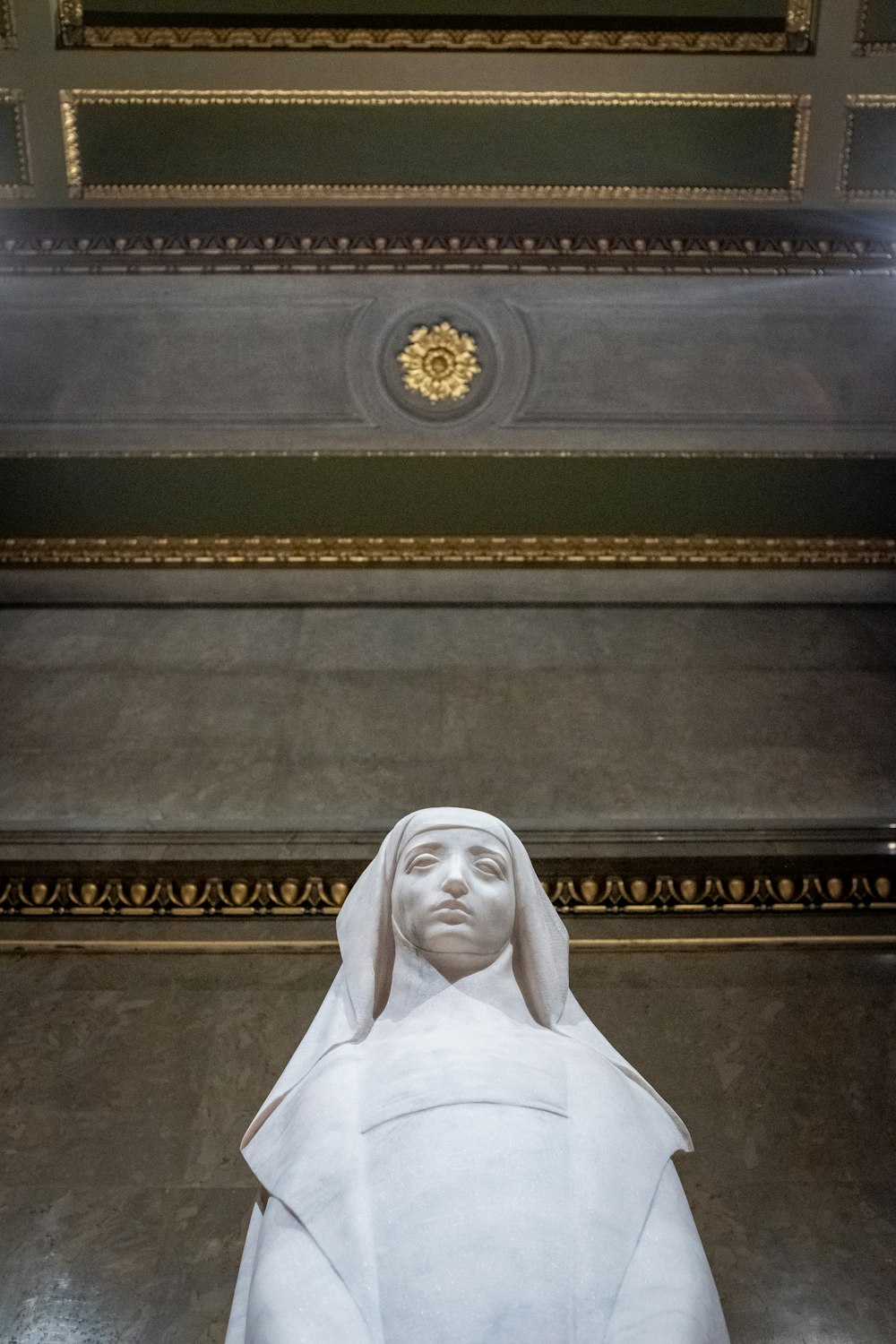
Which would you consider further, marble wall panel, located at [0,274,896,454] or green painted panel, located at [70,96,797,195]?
marble wall panel, located at [0,274,896,454]

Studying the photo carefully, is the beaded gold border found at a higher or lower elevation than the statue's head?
lower

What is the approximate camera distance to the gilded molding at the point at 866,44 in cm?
645

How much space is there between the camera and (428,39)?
6441mm

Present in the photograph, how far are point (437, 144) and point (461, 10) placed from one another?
62cm

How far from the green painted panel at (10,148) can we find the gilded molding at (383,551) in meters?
1.84

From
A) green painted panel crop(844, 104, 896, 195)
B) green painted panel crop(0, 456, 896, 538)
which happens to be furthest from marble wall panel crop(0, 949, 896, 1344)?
green painted panel crop(844, 104, 896, 195)

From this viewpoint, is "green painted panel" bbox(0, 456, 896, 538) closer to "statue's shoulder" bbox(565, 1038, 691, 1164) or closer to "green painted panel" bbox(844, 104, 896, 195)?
"green painted panel" bbox(844, 104, 896, 195)

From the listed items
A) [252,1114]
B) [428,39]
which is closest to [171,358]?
[428,39]

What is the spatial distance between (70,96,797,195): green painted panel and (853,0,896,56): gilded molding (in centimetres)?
42

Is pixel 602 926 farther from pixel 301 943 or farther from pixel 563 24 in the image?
pixel 563 24

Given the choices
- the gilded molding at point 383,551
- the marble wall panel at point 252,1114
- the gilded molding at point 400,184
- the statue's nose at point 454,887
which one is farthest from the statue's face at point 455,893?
the gilded molding at point 400,184

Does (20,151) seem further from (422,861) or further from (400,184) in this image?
(422,861)

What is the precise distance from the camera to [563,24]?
6488 millimetres

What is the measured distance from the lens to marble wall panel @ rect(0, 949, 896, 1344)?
12.6 ft
